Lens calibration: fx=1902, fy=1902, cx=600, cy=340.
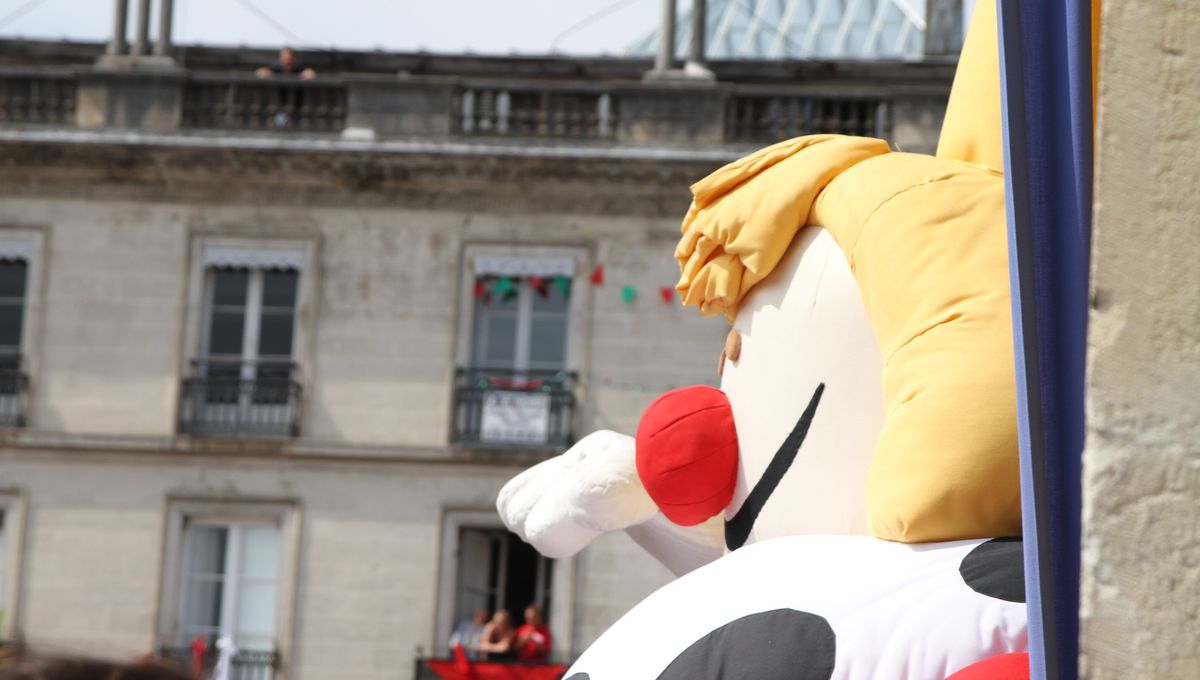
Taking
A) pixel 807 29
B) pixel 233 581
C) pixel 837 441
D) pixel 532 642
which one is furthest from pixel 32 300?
pixel 837 441

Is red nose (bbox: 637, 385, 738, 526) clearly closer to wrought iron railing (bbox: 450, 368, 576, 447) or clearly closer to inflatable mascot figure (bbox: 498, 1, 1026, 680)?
inflatable mascot figure (bbox: 498, 1, 1026, 680)

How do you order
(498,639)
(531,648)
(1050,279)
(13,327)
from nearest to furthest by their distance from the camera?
(1050,279), (531,648), (498,639), (13,327)

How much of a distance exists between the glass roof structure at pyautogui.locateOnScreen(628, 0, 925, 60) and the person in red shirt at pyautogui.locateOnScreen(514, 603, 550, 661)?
9.82 m

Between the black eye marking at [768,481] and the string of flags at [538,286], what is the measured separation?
12.5 meters

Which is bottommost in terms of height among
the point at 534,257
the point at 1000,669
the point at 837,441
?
the point at 1000,669

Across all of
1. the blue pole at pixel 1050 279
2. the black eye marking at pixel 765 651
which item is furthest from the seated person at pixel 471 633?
the blue pole at pixel 1050 279

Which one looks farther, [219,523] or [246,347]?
[246,347]

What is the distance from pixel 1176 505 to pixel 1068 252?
0.77 metres

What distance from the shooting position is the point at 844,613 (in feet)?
11.5

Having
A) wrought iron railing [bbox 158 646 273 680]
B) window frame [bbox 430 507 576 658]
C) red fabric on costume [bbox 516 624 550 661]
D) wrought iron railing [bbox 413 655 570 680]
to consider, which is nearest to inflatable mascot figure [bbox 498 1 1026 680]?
wrought iron railing [bbox 413 655 570 680]

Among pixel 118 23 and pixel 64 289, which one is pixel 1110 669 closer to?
pixel 64 289

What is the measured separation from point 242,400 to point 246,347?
0.54m

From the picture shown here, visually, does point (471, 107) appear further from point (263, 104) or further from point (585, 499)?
point (585, 499)

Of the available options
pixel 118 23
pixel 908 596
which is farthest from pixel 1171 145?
pixel 118 23
